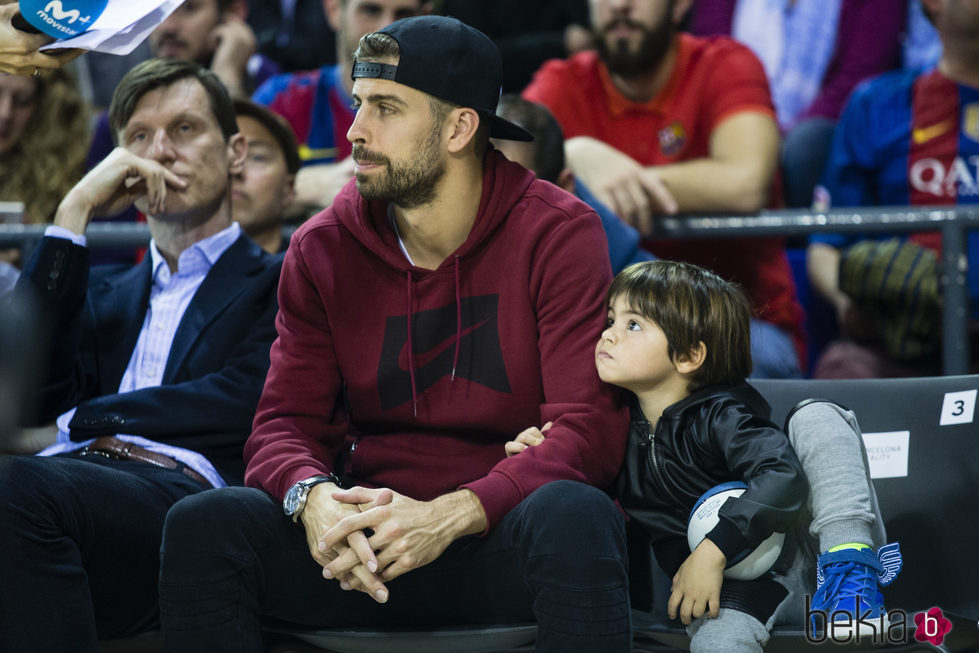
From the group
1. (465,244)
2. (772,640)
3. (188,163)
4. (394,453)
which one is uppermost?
(188,163)

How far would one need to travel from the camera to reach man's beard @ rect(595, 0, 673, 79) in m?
3.80

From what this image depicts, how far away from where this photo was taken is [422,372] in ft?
7.57

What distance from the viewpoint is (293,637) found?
7.04 feet

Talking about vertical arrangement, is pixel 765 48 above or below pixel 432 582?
above

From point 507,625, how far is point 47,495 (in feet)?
2.90

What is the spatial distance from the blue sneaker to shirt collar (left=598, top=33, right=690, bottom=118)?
2141mm

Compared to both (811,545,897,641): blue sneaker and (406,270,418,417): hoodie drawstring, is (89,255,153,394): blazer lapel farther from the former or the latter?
(811,545,897,641): blue sneaker

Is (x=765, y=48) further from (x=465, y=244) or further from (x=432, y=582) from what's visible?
(x=432, y=582)

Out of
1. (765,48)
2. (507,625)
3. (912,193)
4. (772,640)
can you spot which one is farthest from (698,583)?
(765,48)

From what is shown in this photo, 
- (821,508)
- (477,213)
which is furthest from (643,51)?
(821,508)

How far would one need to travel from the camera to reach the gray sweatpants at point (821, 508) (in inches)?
77.5

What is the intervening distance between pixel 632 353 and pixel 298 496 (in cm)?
67

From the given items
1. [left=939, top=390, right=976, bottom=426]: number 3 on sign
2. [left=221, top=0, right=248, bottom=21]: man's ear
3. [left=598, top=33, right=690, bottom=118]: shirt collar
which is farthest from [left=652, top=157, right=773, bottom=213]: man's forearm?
[left=221, top=0, right=248, bottom=21]: man's ear

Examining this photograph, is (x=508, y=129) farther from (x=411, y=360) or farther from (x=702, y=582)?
(x=702, y=582)
